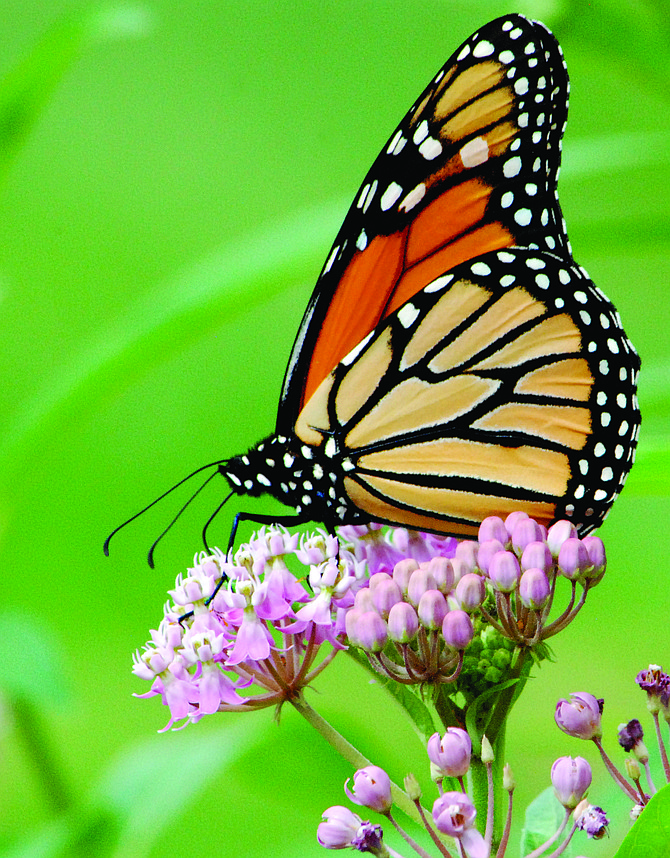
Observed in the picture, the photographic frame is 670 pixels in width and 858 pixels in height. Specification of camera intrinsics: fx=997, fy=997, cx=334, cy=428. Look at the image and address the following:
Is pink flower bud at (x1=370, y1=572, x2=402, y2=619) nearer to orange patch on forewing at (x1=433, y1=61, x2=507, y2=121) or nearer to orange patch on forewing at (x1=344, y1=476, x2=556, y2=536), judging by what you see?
orange patch on forewing at (x1=344, y1=476, x2=556, y2=536)

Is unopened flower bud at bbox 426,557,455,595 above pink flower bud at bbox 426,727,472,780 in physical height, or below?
above

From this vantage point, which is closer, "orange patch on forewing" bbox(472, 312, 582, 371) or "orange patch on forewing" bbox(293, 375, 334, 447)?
"orange patch on forewing" bbox(472, 312, 582, 371)

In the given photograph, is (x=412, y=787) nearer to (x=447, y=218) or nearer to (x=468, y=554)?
(x=468, y=554)

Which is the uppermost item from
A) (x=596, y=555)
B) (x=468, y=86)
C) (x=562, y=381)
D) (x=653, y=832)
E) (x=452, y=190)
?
(x=468, y=86)

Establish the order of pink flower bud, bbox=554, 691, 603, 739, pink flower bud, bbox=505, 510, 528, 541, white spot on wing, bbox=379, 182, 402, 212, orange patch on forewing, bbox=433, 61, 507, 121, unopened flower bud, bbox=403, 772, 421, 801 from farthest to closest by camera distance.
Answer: white spot on wing, bbox=379, 182, 402, 212
orange patch on forewing, bbox=433, 61, 507, 121
pink flower bud, bbox=505, 510, 528, 541
pink flower bud, bbox=554, 691, 603, 739
unopened flower bud, bbox=403, 772, 421, 801

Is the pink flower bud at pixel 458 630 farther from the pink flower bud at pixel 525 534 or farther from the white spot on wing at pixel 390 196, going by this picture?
the white spot on wing at pixel 390 196

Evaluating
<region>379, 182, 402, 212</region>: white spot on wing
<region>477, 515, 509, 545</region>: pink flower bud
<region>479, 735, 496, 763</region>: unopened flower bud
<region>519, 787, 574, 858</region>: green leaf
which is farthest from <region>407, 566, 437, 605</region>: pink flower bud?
<region>379, 182, 402, 212</region>: white spot on wing

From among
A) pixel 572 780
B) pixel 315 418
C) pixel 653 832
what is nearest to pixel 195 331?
pixel 315 418
